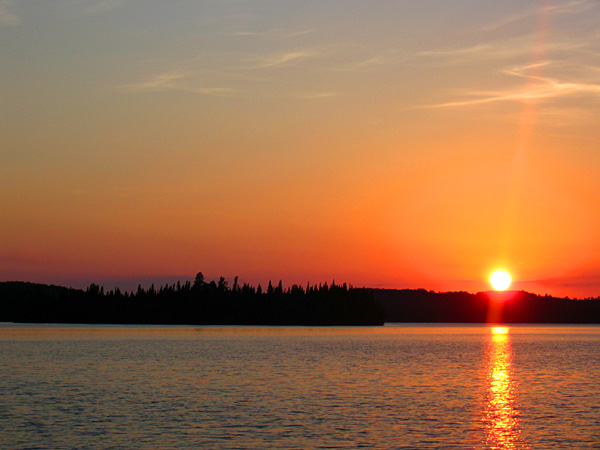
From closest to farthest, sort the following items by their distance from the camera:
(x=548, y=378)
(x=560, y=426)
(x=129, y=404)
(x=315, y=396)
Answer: (x=560, y=426) → (x=129, y=404) → (x=315, y=396) → (x=548, y=378)

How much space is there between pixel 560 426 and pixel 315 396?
24269mm

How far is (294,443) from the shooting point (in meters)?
46.1

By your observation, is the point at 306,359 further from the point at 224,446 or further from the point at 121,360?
the point at 224,446

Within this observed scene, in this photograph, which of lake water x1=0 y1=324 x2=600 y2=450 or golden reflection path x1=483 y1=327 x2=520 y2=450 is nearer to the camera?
lake water x1=0 y1=324 x2=600 y2=450

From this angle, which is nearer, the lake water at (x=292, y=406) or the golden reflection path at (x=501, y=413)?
the lake water at (x=292, y=406)

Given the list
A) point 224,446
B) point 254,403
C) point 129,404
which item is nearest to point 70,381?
point 129,404

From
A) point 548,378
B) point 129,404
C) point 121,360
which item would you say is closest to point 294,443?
point 129,404

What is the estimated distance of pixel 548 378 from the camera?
314ft

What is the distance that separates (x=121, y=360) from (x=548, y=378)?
2497 inches

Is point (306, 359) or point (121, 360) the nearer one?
point (121, 360)

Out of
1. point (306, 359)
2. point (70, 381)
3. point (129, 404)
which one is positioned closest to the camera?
point (129, 404)

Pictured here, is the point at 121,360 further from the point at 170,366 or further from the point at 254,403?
the point at 254,403

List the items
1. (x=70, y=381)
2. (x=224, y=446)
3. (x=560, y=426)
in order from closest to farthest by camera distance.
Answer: (x=224, y=446)
(x=560, y=426)
(x=70, y=381)

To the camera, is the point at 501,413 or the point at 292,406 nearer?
the point at 501,413
